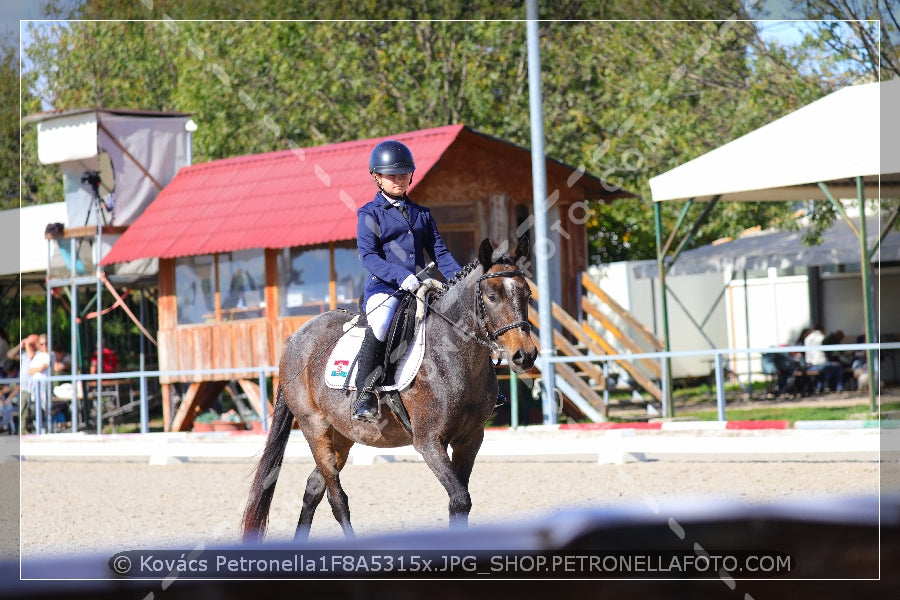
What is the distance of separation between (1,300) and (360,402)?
2344cm

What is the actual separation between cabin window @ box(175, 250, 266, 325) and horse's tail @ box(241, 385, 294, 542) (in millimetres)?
11605

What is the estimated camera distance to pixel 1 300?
89.7 ft

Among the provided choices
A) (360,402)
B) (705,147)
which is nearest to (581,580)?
(360,402)

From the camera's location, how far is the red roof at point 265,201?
17.6 m

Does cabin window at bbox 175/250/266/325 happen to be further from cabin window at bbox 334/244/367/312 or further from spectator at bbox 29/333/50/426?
spectator at bbox 29/333/50/426

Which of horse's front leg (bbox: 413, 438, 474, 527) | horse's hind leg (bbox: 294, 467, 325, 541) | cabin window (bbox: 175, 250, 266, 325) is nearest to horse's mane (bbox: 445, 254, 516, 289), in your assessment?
horse's front leg (bbox: 413, 438, 474, 527)

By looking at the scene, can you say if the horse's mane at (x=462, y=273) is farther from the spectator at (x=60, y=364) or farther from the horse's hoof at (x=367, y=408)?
the spectator at (x=60, y=364)

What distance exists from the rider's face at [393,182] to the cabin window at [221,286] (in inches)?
498

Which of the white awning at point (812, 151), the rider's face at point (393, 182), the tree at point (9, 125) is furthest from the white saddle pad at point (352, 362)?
the white awning at point (812, 151)

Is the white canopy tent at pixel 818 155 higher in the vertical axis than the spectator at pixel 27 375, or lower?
higher

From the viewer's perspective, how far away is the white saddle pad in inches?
240

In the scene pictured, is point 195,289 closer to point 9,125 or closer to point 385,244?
point 9,125

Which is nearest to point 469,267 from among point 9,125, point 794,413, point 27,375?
point 794,413

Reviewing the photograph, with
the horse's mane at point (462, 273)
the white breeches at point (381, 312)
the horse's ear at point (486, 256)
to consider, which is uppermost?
the horse's ear at point (486, 256)
